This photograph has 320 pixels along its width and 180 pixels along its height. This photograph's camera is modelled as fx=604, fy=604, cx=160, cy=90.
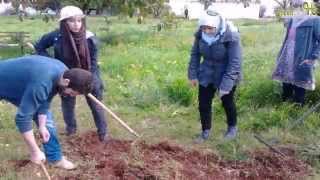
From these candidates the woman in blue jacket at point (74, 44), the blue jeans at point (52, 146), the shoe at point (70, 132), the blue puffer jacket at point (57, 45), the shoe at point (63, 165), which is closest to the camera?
the blue jeans at point (52, 146)

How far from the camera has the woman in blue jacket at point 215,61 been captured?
6.10 meters

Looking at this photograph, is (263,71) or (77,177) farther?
(263,71)

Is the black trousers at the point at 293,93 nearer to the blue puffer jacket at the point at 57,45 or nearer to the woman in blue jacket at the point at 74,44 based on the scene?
the woman in blue jacket at the point at 74,44

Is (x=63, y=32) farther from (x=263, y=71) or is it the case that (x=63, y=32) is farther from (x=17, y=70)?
(x=263, y=71)

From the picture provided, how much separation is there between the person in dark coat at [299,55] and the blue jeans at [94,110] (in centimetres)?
257

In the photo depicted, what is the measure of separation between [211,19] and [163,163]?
1517mm

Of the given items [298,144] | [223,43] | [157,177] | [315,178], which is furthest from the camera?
[298,144]

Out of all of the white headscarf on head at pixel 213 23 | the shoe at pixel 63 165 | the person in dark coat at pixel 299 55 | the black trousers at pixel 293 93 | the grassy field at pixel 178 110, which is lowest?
the grassy field at pixel 178 110

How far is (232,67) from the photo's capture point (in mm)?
6188

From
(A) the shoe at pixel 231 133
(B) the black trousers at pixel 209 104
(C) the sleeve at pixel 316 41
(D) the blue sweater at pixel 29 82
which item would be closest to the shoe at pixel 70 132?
(B) the black trousers at pixel 209 104

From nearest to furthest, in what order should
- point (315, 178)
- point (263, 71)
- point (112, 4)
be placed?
point (315, 178) → point (263, 71) → point (112, 4)

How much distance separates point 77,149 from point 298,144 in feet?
7.99

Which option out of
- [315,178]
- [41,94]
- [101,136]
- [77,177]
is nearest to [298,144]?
[315,178]

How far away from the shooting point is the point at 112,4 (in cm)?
1534
